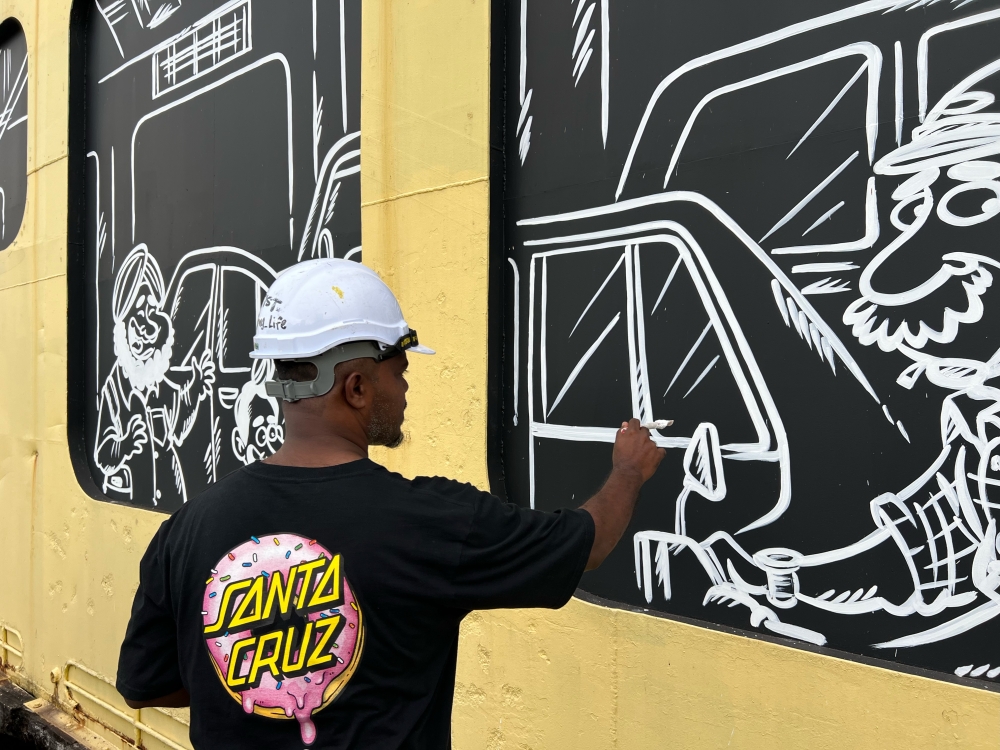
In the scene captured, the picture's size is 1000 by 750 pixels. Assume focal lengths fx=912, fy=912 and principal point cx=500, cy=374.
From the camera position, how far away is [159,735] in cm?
446

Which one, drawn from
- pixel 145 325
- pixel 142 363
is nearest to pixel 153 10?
pixel 145 325

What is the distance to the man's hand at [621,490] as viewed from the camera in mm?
1755

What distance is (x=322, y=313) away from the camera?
1.67m

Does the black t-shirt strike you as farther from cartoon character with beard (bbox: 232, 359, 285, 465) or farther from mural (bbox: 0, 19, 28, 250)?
mural (bbox: 0, 19, 28, 250)

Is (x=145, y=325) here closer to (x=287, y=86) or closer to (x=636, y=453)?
(x=287, y=86)

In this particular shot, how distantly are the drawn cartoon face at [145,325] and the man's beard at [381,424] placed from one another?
337cm

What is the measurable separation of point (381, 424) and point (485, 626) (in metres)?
1.36

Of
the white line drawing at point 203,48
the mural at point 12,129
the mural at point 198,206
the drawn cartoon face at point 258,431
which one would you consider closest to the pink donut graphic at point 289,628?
Result: the mural at point 198,206

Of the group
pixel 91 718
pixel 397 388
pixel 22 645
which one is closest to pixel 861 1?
pixel 397 388

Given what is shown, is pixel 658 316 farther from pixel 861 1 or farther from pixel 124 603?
pixel 124 603

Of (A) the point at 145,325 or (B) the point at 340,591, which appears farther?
(A) the point at 145,325

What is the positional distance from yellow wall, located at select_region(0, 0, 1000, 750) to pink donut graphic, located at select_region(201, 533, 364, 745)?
1.11 m

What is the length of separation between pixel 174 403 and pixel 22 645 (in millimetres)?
2322

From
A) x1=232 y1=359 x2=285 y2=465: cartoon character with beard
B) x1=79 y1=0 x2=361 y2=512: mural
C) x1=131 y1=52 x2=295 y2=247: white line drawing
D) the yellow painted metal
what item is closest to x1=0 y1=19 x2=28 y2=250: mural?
x1=79 y1=0 x2=361 y2=512: mural
